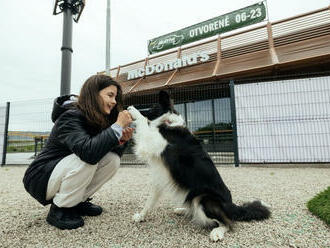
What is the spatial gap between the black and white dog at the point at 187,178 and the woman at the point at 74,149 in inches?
11.0

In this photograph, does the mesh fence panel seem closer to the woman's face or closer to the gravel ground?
the gravel ground

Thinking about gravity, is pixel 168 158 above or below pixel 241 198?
above

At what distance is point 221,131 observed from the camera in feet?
20.9

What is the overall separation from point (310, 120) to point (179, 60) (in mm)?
Result: 5875

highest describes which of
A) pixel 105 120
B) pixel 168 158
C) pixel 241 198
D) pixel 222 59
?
pixel 222 59

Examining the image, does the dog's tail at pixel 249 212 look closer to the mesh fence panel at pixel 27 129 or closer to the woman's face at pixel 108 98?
the woman's face at pixel 108 98

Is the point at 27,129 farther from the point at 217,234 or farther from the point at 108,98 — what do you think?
the point at 217,234

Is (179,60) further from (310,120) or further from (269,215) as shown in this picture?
(269,215)

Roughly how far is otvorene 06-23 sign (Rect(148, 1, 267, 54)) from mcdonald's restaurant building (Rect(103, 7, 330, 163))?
145 centimetres

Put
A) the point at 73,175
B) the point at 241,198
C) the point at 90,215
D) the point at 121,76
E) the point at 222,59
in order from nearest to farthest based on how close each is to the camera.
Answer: the point at 73,175
the point at 90,215
the point at 241,198
the point at 222,59
the point at 121,76

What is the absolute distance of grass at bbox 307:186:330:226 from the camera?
1864 millimetres

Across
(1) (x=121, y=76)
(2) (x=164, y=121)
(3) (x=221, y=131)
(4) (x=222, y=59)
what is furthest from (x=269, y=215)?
(1) (x=121, y=76)

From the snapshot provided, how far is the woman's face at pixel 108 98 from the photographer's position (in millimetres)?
1972

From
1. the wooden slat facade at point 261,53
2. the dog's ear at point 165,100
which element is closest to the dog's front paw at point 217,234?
the dog's ear at point 165,100
